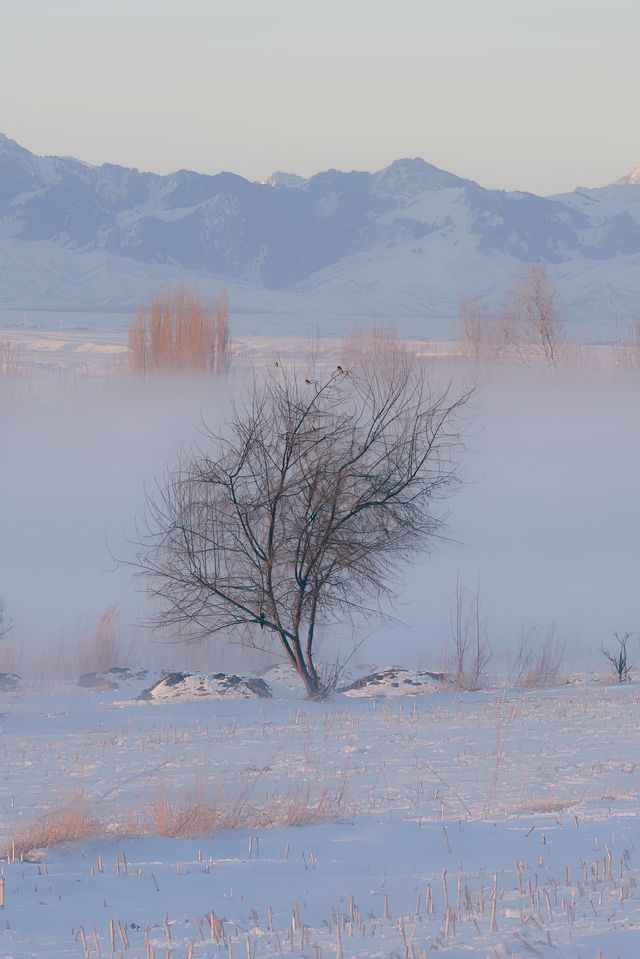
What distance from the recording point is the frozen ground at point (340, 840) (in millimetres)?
5320

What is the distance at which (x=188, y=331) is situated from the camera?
6962 cm

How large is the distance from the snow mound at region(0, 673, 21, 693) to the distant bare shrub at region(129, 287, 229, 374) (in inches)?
1889

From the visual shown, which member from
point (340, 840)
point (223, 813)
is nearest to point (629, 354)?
point (223, 813)

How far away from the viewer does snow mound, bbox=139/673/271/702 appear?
17.8 metres

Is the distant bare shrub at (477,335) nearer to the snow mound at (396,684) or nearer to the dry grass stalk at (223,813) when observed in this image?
the snow mound at (396,684)

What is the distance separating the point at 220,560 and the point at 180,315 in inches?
1961

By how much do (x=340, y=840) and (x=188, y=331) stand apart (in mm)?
63374

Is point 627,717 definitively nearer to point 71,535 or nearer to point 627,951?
point 627,951

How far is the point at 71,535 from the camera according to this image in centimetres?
5103

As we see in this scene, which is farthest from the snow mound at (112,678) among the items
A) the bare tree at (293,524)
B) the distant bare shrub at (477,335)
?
the distant bare shrub at (477,335)

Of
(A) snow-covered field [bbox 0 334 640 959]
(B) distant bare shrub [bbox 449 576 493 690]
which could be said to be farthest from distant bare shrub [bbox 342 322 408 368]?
(A) snow-covered field [bbox 0 334 640 959]

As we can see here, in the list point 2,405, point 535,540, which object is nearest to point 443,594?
point 535,540

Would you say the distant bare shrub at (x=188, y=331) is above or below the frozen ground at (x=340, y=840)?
above

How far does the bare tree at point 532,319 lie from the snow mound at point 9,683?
158ft
